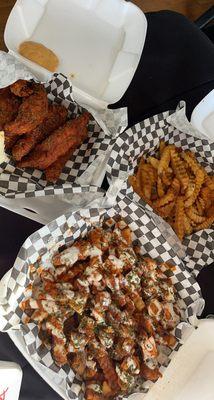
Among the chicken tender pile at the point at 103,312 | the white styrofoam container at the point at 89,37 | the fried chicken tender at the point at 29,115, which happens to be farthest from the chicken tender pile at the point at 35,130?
the chicken tender pile at the point at 103,312

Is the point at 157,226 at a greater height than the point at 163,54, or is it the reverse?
the point at 163,54

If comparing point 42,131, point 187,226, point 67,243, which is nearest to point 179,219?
point 187,226

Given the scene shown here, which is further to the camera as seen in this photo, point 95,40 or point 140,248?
point 95,40

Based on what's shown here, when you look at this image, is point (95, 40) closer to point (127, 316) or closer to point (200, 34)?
point (200, 34)

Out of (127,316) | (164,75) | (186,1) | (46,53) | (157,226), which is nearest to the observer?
(127,316)

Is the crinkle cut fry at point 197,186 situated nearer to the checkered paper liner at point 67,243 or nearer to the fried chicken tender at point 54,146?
the checkered paper liner at point 67,243

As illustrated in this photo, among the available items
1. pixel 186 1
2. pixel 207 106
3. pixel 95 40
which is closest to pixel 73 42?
pixel 95 40

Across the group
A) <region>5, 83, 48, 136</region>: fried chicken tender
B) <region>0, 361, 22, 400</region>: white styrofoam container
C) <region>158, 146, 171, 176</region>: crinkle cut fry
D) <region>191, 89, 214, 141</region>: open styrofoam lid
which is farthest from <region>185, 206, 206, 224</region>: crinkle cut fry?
<region>0, 361, 22, 400</region>: white styrofoam container
